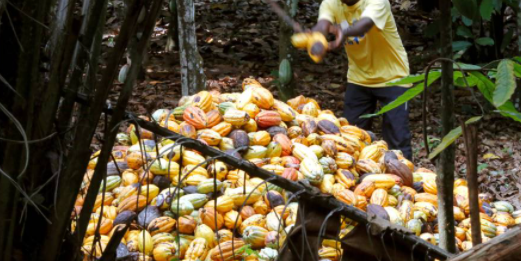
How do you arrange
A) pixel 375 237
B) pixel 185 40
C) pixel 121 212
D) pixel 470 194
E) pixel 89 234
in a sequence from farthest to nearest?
1. pixel 185 40
2. pixel 121 212
3. pixel 89 234
4. pixel 375 237
5. pixel 470 194

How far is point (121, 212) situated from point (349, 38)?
2139 millimetres

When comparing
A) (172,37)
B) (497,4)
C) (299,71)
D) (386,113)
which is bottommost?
(386,113)

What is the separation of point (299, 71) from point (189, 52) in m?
2.26

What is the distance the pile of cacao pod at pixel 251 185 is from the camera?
2576 mm

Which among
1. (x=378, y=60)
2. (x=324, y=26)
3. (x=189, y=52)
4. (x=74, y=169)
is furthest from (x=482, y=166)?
(x=74, y=169)

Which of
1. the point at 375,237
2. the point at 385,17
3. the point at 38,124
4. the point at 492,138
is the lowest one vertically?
the point at 492,138

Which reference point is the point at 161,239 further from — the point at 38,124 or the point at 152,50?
the point at 152,50

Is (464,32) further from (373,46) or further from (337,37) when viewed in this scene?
(337,37)

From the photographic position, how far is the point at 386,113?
13.9ft

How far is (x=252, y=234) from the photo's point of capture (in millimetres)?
2572

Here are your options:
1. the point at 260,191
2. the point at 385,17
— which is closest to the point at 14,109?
the point at 260,191

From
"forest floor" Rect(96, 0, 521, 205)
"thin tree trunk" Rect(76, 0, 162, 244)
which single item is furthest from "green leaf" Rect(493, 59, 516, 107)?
"forest floor" Rect(96, 0, 521, 205)

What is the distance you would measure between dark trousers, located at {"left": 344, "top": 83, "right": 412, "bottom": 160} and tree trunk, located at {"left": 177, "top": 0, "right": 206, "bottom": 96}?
1.19 meters

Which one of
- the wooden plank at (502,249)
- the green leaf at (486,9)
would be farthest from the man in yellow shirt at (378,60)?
the wooden plank at (502,249)
